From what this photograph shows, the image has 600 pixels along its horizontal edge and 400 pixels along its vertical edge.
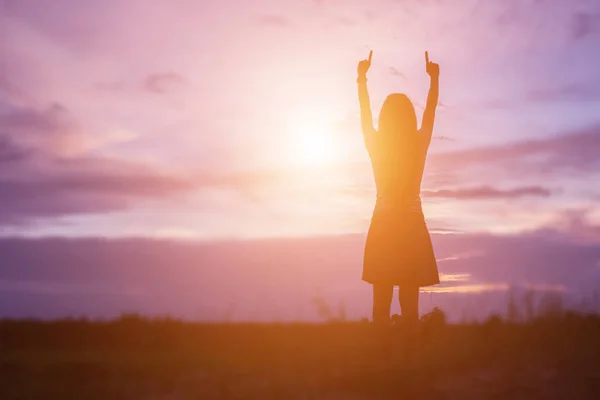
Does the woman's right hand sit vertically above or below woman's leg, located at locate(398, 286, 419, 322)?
above

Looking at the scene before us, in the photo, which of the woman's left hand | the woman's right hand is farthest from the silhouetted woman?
the woman's left hand

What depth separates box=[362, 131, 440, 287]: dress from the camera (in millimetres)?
9094

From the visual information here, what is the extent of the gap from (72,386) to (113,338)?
249 centimetres

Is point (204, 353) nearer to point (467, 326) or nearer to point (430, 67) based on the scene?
point (467, 326)

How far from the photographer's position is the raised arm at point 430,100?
963 centimetres

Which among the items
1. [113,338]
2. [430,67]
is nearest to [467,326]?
[430,67]

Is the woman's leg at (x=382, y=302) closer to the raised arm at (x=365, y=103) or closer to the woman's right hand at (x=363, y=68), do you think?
the raised arm at (x=365, y=103)

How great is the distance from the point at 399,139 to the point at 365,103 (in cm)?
76

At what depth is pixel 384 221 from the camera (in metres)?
9.23

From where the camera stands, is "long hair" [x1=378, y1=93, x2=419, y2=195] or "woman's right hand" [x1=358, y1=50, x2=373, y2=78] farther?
"woman's right hand" [x1=358, y1=50, x2=373, y2=78]

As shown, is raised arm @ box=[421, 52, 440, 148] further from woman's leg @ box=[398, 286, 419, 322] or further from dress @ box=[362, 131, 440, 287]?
woman's leg @ box=[398, 286, 419, 322]

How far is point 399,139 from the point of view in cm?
938

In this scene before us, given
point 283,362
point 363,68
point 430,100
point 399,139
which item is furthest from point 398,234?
point 283,362

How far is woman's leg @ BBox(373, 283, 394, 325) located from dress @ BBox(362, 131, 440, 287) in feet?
0.39
